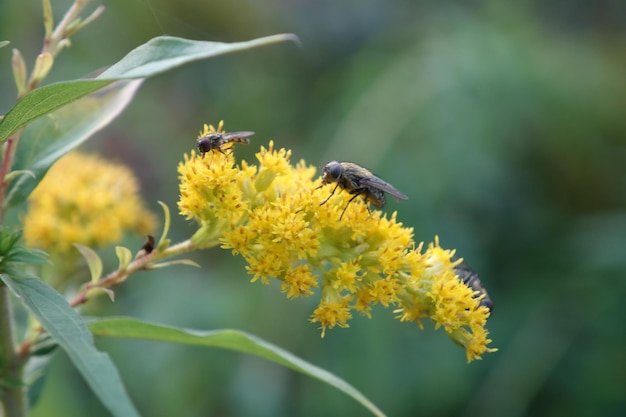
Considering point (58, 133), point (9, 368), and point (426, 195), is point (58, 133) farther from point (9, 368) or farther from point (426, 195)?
point (426, 195)

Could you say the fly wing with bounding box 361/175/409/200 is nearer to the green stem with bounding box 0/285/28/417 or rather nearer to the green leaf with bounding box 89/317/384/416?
the green leaf with bounding box 89/317/384/416

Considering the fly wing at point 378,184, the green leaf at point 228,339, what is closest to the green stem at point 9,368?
the green leaf at point 228,339

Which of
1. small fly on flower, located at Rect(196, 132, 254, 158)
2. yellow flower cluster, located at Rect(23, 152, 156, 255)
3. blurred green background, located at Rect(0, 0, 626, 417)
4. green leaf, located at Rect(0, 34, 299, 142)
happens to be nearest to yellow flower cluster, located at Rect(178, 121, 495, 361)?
small fly on flower, located at Rect(196, 132, 254, 158)

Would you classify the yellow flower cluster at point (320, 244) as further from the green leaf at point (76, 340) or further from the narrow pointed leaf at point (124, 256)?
the green leaf at point (76, 340)

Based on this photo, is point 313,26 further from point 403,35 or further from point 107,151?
point 107,151

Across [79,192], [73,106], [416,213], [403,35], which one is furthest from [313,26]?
[73,106]

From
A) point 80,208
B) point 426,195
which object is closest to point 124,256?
point 80,208
